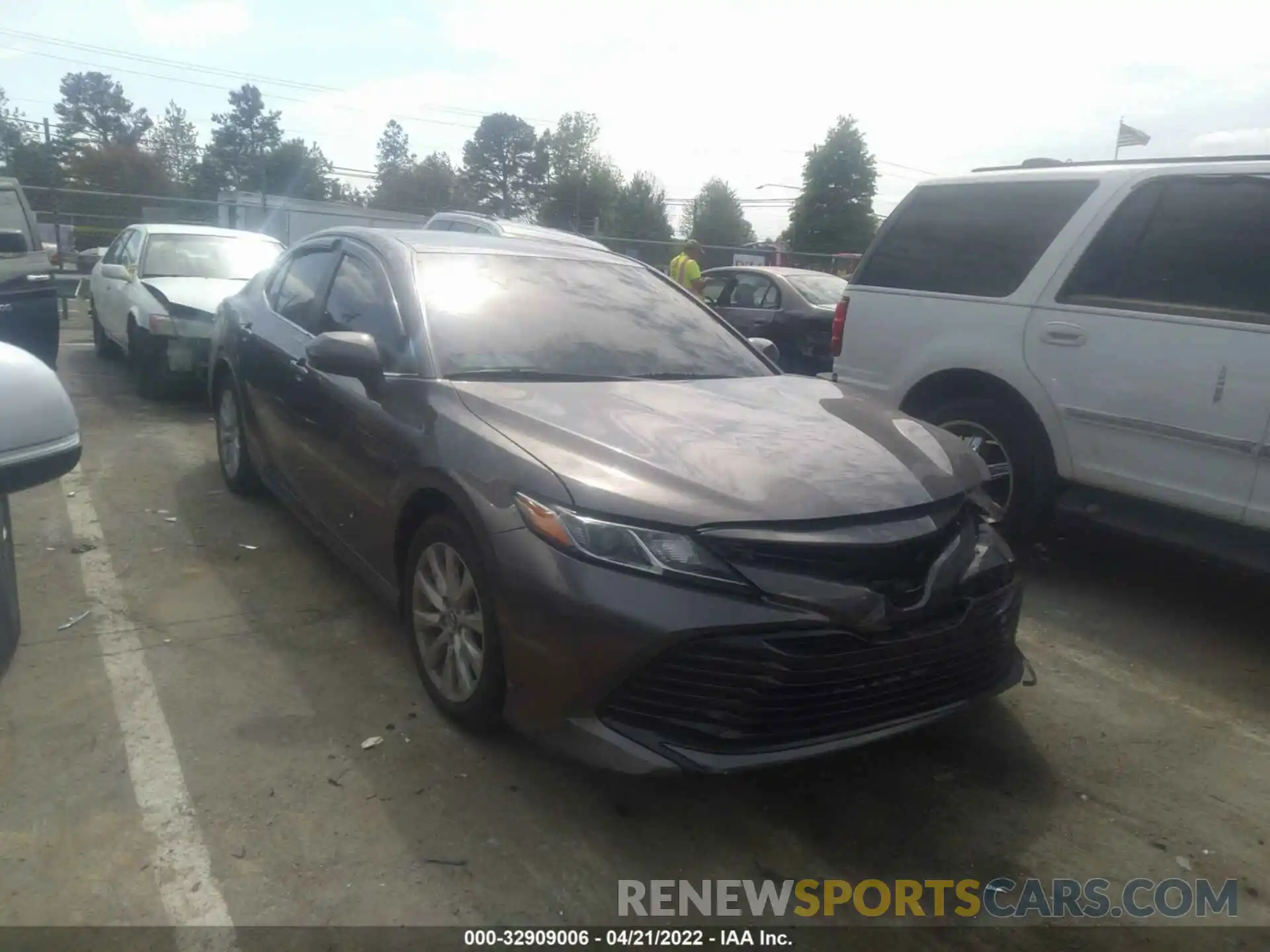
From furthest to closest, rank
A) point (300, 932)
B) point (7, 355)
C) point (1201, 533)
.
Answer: point (1201, 533), point (300, 932), point (7, 355)

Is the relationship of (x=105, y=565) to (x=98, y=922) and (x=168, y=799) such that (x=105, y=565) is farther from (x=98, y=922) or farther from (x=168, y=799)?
(x=98, y=922)

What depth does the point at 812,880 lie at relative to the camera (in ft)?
8.54

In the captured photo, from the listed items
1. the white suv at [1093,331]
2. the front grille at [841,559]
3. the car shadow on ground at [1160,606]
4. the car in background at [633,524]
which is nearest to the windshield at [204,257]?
the car in background at [633,524]

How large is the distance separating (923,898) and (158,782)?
2222mm

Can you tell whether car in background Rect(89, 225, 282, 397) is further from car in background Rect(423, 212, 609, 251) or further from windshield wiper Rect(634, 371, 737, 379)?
windshield wiper Rect(634, 371, 737, 379)

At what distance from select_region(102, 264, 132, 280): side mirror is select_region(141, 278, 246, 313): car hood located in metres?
0.26

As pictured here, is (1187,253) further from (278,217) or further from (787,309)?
(278,217)

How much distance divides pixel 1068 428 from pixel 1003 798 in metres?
2.34

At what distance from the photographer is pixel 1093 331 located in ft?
15.2

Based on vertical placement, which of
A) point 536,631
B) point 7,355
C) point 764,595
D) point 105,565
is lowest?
point 105,565

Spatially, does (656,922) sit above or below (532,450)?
below

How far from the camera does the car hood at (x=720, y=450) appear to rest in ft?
8.74

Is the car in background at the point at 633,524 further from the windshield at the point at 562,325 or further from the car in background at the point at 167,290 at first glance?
the car in background at the point at 167,290

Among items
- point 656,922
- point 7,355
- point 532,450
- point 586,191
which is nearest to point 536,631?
point 532,450
